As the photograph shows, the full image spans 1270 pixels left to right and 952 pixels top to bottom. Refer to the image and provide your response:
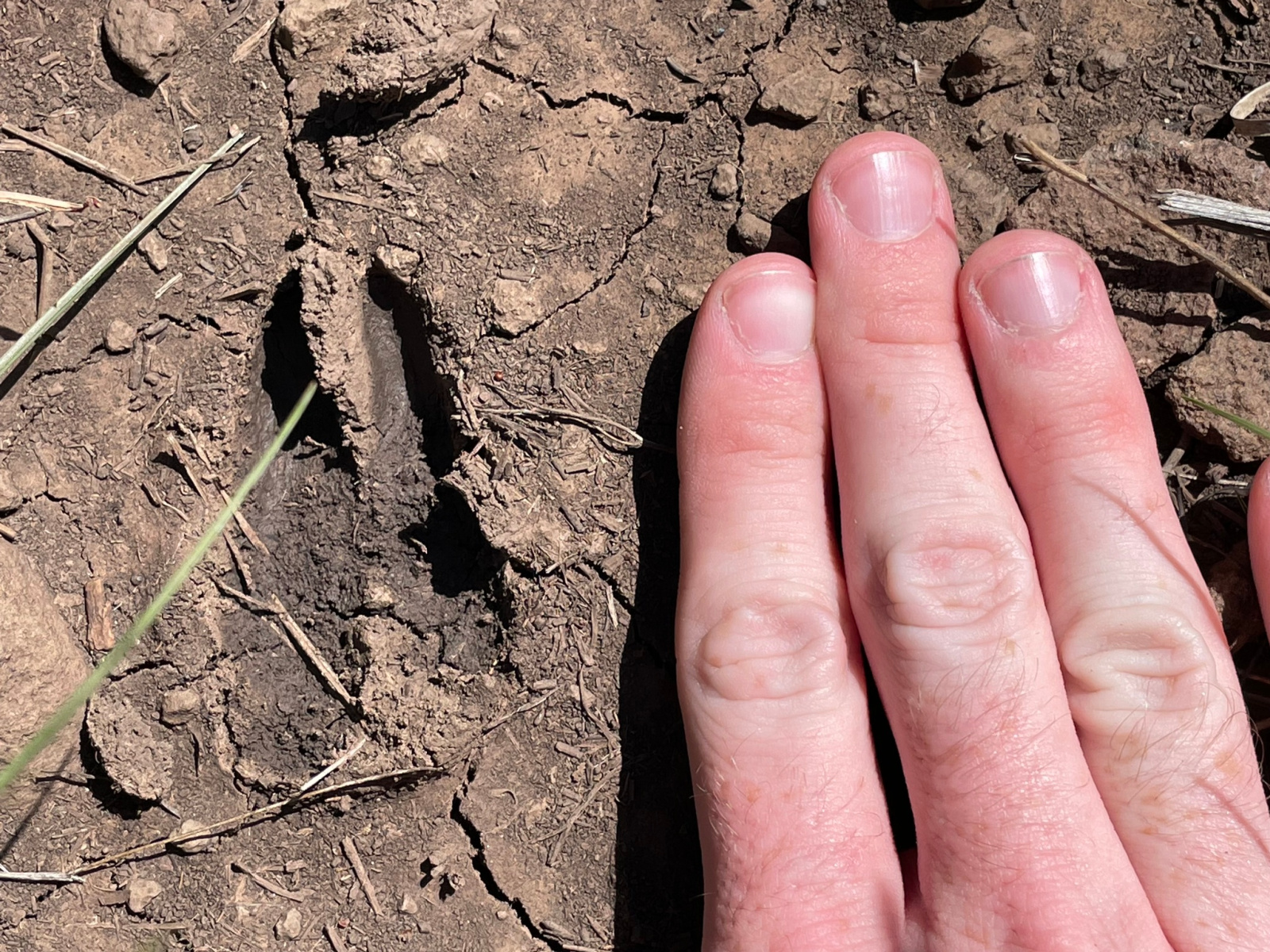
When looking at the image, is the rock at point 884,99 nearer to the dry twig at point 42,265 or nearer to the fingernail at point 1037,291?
the fingernail at point 1037,291

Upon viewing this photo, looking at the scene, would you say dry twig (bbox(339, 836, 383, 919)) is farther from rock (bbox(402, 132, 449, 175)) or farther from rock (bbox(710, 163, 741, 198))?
rock (bbox(710, 163, 741, 198))

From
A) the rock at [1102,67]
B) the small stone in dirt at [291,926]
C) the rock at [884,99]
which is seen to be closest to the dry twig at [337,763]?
the small stone in dirt at [291,926]

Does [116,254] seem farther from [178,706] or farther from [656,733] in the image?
[656,733]

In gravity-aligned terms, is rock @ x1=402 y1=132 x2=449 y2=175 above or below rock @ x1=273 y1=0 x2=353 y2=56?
below

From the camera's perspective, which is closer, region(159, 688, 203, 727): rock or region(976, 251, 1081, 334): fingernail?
region(976, 251, 1081, 334): fingernail

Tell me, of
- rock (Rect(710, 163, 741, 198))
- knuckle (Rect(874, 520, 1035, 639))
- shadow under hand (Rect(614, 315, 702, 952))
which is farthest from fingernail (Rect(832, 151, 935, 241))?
knuckle (Rect(874, 520, 1035, 639))

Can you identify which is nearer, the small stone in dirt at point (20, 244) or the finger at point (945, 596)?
the finger at point (945, 596)

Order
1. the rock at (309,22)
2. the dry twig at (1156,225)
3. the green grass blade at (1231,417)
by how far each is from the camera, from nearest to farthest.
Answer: the green grass blade at (1231,417)
the dry twig at (1156,225)
the rock at (309,22)

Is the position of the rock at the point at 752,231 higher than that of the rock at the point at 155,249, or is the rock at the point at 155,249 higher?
the rock at the point at 155,249
